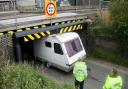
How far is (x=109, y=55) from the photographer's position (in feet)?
54.7

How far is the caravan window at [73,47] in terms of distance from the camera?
13.8 metres

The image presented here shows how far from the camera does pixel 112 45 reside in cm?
1688

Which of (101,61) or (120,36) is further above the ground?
(120,36)

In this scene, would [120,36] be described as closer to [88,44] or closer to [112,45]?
[112,45]

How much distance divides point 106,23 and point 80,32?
208 cm

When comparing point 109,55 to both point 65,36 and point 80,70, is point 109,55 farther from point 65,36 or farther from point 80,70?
point 80,70

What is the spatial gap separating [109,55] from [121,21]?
8.30 ft

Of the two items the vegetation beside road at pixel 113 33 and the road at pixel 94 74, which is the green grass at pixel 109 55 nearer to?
the vegetation beside road at pixel 113 33

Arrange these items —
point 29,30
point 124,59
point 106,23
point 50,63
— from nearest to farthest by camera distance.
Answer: point 29,30 → point 50,63 → point 124,59 → point 106,23

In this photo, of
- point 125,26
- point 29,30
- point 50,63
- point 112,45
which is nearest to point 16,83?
point 29,30

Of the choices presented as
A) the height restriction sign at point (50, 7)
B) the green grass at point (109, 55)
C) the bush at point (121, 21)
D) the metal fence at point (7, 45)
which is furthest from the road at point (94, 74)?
the height restriction sign at point (50, 7)

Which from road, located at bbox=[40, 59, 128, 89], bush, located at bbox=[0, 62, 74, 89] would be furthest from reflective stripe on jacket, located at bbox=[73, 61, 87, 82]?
bush, located at bbox=[0, 62, 74, 89]

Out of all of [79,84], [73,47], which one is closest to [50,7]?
[73,47]

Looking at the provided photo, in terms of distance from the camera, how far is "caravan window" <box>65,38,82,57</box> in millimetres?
13848
